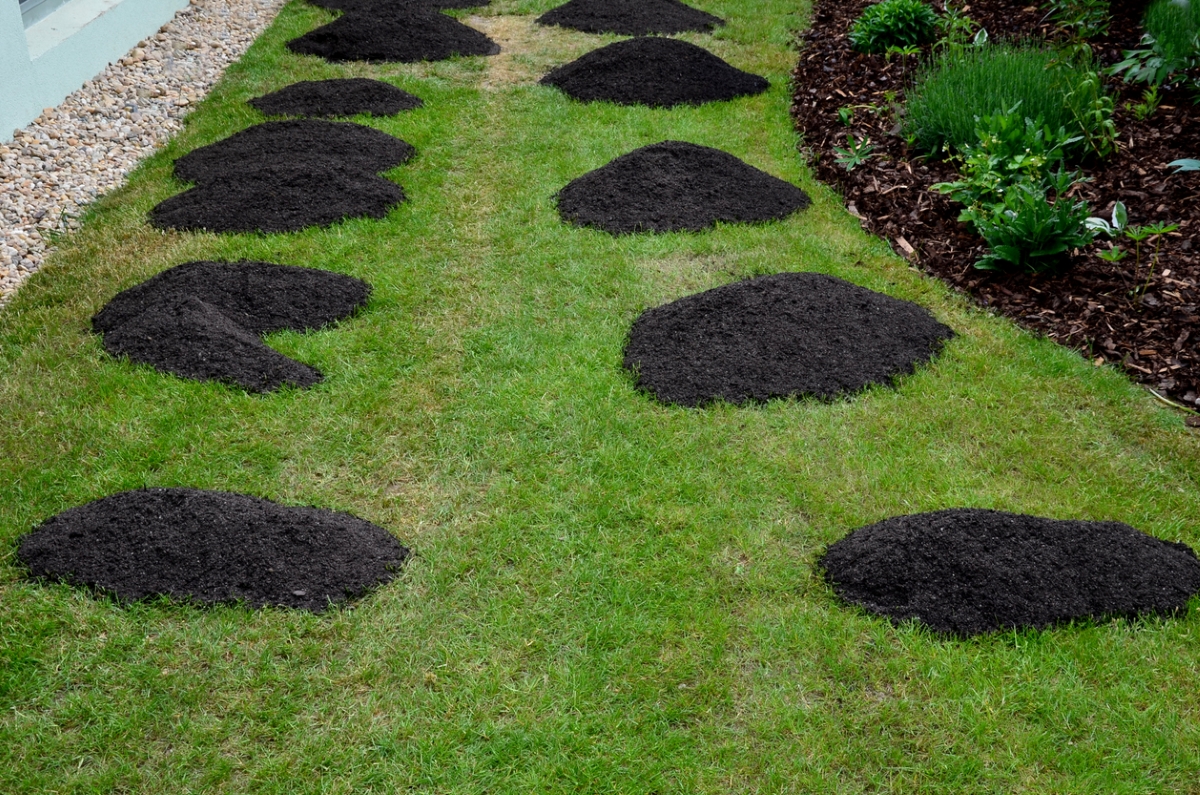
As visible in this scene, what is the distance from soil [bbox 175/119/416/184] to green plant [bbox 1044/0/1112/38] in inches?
182

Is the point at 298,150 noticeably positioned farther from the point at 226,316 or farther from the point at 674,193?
the point at 674,193

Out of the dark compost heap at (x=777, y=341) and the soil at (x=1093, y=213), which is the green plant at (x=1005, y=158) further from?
the dark compost heap at (x=777, y=341)

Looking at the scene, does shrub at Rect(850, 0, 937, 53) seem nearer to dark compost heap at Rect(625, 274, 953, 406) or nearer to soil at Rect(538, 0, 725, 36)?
soil at Rect(538, 0, 725, 36)

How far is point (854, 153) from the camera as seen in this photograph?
6.55 m

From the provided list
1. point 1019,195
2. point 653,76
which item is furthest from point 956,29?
point 1019,195

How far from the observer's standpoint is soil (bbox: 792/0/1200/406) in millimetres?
4641

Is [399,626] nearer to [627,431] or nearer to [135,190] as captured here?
[627,431]

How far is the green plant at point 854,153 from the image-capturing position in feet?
21.2

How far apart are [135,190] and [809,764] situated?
5.44 metres

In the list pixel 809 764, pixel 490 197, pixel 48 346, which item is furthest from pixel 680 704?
pixel 490 197

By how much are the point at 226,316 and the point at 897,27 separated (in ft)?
18.9

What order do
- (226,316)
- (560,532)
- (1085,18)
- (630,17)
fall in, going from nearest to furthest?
(560,532)
(226,316)
(1085,18)
(630,17)

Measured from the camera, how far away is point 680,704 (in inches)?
118

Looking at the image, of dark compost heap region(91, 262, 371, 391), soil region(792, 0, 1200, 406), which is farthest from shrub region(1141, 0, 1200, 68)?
dark compost heap region(91, 262, 371, 391)
